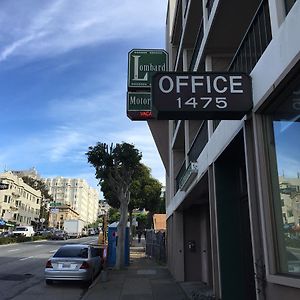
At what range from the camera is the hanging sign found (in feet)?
19.8

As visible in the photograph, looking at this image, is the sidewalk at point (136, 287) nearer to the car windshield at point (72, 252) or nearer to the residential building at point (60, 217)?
the car windshield at point (72, 252)

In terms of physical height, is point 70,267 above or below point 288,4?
below

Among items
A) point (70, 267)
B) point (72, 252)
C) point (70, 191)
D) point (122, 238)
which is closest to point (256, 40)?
point (70, 267)

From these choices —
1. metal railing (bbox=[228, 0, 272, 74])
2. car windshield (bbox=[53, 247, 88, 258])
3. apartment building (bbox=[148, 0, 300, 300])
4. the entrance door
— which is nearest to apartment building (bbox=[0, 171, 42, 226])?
car windshield (bbox=[53, 247, 88, 258])

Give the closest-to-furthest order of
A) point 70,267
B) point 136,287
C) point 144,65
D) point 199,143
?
point 199,143 < point 136,287 < point 70,267 < point 144,65

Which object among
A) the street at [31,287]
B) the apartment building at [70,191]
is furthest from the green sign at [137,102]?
Answer: the apartment building at [70,191]

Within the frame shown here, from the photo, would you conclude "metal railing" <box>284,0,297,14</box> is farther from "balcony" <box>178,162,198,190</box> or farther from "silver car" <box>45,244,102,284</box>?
"silver car" <box>45,244,102,284</box>

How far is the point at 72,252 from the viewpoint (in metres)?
15.7

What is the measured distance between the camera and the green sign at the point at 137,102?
1612 cm

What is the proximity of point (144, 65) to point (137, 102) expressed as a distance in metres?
2.02

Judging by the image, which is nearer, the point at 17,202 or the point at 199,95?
the point at 199,95

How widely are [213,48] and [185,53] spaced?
5.57 meters

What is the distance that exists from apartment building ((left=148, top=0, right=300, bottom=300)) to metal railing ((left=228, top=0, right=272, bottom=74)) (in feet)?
0.05

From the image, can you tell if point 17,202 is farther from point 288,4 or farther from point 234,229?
point 288,4
